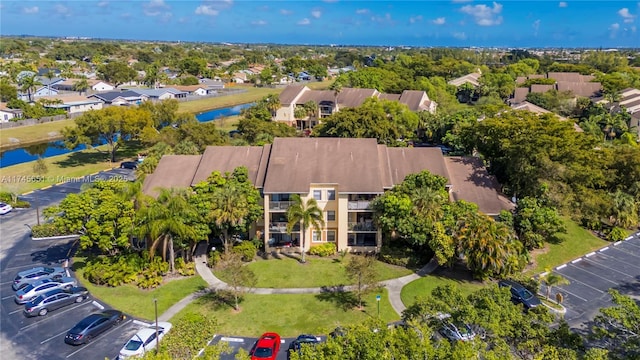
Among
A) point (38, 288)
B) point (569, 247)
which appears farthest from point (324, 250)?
point (569, 247)

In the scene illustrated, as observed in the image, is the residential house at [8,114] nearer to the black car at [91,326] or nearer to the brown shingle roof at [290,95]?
the brown shingle roof at [290,95]

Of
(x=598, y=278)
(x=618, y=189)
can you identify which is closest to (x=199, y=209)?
(x=598, y=278)

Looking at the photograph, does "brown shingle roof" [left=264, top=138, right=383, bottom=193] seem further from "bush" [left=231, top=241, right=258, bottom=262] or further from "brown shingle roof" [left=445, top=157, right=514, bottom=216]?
"brown shingle roof" [left=445, top=157, right=514, bottom=216]

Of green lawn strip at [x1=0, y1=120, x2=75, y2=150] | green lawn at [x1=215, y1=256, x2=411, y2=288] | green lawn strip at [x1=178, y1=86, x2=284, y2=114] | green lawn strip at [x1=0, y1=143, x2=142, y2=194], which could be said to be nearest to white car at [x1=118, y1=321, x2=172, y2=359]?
green lawn at [x1=215, y1=256, x2=411, y2=288]

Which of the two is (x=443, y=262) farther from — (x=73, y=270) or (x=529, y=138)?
(x=73, y=270)

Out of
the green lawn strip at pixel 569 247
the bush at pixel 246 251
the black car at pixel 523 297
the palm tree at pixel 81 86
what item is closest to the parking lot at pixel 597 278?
the green lawn strip at pixel 569 247
